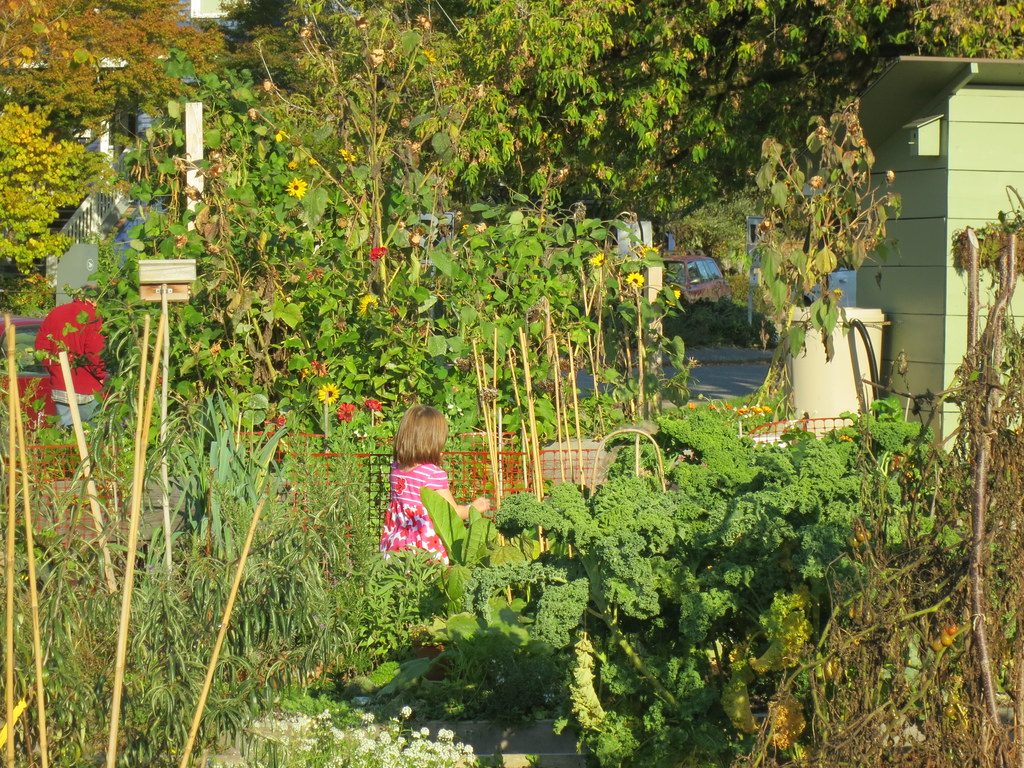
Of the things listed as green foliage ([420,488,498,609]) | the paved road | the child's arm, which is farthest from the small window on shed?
green foliage ([420,488,498,609])

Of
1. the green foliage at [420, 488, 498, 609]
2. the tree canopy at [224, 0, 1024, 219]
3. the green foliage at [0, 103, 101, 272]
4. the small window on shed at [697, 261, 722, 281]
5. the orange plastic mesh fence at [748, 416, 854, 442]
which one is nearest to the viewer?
the green foliage at [420, 488, 498, 609]

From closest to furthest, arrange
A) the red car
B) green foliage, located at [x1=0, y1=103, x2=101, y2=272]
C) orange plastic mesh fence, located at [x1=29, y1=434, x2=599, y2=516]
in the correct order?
orange plastic mesh fence, located at [x1=29, y1=434, x2=599, y2=516]
the red car
green foliage, located at [x1=0, y1=103, x2=101, y2=272]

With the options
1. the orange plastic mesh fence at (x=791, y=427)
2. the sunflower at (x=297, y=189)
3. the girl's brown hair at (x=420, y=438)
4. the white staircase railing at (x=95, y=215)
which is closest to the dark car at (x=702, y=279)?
the white staircase railing at (x=95, y=215)

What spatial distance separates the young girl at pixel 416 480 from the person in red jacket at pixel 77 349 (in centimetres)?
206

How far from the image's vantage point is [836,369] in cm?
903

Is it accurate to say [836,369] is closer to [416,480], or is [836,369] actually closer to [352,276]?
[352,276]

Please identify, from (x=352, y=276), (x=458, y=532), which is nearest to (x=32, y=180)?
(x=352, y=276)

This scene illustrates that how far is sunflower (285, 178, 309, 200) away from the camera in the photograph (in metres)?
7.83

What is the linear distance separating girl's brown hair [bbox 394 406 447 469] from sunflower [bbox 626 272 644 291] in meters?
2.52

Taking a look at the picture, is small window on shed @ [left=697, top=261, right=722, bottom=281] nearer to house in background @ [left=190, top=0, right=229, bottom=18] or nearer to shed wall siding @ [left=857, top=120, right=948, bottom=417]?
house in background @ [left=190, top=0, right=229, bottom=18]

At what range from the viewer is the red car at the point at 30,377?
268 inches

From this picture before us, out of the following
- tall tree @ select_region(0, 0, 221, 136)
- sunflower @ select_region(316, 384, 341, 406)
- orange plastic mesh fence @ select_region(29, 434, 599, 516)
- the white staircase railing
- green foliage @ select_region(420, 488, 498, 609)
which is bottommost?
green foliage @ select_region(420, 488, 498, 609)

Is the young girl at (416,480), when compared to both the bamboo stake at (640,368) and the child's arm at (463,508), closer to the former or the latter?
the child's arm at (463,508)

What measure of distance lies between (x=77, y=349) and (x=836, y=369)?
5.24 m
